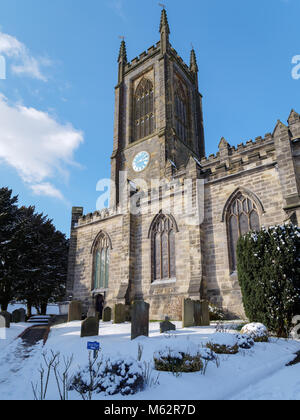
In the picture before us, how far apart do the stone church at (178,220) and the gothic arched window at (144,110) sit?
2.06m

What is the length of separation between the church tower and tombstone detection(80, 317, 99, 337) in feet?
53.6

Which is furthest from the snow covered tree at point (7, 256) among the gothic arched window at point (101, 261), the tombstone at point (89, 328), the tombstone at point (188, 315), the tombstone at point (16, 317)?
the tombstone at point (188, 315)

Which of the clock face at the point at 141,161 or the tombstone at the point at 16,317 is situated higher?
the clock face at the point at 141,161

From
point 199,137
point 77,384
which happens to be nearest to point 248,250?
point 77,384

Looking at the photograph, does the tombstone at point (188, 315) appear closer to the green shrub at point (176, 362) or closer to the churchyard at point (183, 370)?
the churchyard at point (183, 370)

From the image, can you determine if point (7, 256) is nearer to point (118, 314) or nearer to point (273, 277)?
point (118, 314)

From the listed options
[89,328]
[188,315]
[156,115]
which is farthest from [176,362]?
[156,115]

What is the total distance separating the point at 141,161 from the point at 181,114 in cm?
895

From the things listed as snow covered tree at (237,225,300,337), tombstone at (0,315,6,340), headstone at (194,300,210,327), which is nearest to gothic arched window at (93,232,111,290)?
tombstone at (0,315,6,340)

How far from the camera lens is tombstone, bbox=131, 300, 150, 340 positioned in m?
8.66

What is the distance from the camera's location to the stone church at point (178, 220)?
45.4 ft

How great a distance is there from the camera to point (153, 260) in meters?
17.5

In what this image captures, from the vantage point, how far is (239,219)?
1481 cm
